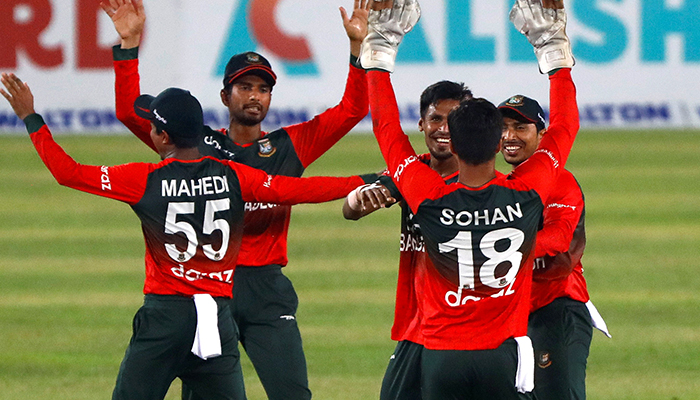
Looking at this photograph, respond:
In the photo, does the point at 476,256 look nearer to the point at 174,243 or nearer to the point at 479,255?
the point at 479,255

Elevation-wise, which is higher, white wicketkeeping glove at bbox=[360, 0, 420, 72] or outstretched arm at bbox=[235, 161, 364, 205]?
white wicketkeeping glove at bbox=[360, 0, 420, 72]

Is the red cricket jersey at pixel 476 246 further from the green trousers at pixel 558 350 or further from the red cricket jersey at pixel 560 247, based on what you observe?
the green trousers at pixel 558 350

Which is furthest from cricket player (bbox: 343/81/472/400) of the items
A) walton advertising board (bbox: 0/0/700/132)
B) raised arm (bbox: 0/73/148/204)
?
walton advertising board (bbox: 0/0/700/132)

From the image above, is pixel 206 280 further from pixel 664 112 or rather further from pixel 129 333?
pixel 664 112

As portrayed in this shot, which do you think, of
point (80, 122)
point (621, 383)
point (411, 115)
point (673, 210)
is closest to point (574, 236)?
point (621, 383)

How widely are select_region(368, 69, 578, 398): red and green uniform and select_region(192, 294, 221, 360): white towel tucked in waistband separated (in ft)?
3.50

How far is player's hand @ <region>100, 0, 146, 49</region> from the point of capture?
600cm

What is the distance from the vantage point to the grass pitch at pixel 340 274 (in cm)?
874

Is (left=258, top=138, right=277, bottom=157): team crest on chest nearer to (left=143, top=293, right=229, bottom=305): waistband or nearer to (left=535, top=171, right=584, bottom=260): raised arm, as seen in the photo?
(left=143, top=293, right=229, bottom=305): waistband

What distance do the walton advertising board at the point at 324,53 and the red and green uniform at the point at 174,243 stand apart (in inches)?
509

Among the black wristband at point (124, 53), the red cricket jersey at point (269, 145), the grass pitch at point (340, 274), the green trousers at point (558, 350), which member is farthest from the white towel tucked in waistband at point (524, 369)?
the grass pitch at point (340, 274)

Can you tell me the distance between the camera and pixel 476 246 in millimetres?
4641

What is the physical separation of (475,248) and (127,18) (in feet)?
8.08

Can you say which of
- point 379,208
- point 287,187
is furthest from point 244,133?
point 379,208
